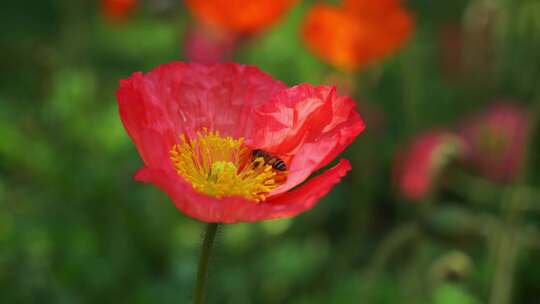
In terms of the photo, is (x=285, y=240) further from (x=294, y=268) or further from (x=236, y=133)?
(x=236, y=133)

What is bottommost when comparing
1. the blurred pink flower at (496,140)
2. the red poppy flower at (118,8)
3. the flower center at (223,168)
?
the blurred pink flower at (496,140)

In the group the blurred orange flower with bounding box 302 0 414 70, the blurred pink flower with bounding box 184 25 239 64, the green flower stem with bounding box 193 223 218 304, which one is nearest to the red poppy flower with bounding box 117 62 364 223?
the green flower stem with bounding box 193 223 218 304

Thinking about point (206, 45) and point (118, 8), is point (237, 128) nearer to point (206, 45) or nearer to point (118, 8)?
point (118, 8)

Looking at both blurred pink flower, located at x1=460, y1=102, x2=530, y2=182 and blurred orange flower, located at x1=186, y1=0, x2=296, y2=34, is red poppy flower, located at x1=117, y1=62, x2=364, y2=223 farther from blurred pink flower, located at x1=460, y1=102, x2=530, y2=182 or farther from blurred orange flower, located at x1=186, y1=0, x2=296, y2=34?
blurred pink flower, located at x1=460, y1=102, x2=530, y2=182

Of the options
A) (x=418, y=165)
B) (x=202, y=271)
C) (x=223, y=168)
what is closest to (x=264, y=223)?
(x=418, y=165)

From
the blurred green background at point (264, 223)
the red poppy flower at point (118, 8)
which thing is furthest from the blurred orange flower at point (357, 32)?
the red poppy flower at point (118, 8)

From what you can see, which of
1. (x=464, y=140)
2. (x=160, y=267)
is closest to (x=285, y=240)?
(x=160, y=267)

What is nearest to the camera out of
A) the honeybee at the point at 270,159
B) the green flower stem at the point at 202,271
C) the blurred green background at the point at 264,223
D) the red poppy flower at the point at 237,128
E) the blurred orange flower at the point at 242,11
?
the green flower stem at the point at 202,271

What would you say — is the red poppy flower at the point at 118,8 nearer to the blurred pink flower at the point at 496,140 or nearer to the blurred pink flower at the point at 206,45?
the blurred pink flower at the point at 206,45
